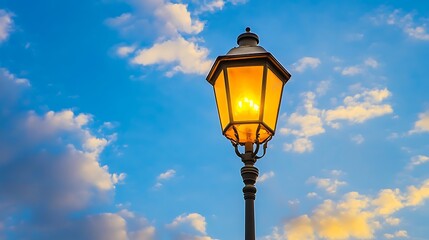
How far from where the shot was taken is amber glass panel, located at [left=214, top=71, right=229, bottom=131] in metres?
7.02

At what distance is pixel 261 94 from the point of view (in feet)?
22.4

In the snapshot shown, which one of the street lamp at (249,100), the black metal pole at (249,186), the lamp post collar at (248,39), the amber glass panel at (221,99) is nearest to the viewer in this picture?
the black metal pole at (249,186)

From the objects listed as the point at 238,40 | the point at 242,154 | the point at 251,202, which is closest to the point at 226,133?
the point at 242,154

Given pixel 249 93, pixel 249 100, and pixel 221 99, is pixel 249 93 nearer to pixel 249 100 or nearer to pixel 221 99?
pixel 249 100

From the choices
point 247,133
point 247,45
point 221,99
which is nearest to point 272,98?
point 247,133

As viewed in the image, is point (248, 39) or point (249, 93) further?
point (248, 39)

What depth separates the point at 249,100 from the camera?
6855 mm

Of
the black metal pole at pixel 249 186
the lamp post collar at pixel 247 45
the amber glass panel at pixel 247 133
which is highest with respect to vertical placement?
the lamp post collar at pixel 247 45

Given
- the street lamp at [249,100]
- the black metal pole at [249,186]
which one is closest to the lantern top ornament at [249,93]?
the street lamp at [249,100]

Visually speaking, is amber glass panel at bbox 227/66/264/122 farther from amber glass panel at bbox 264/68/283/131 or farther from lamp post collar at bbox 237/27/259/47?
lamp post collar at bbox 237/27/259/47

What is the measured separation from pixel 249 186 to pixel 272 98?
113cm

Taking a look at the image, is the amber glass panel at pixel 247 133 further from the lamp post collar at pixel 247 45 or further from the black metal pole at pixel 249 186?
the lamp post collar at pixel 247 45

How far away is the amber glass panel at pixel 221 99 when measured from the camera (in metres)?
7.02

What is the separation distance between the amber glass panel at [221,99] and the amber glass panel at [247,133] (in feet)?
0.42
